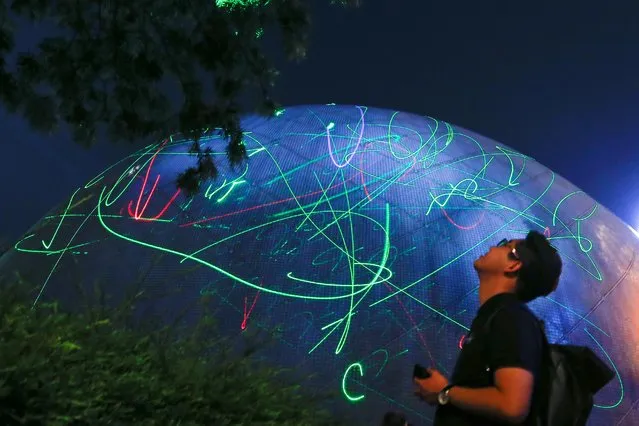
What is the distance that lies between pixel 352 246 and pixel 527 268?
15.6ft

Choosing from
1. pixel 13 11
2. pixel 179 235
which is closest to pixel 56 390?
pixel 13 11

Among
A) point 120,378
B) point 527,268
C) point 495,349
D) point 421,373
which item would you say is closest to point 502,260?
point 527,268

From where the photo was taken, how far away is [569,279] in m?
7.54

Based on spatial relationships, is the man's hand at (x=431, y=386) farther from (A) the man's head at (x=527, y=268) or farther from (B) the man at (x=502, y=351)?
(A) the man's head at (x=527, y=268)

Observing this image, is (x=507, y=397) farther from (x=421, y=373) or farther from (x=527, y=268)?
(x=527, y=268)

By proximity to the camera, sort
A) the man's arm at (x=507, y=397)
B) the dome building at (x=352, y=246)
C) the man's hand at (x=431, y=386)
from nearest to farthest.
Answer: the man's arm at (x=507, y=397) → the man's hand at (x=431, y=386) → the dome building at (x=352, y=246)

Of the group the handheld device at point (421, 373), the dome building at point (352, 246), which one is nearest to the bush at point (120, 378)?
the handheld device at point (421, 373)

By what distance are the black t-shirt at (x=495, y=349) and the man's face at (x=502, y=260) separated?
4.8 inches

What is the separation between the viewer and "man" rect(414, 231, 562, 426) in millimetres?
2002

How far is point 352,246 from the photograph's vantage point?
23.1 feet

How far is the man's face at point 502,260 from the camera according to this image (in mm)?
2352

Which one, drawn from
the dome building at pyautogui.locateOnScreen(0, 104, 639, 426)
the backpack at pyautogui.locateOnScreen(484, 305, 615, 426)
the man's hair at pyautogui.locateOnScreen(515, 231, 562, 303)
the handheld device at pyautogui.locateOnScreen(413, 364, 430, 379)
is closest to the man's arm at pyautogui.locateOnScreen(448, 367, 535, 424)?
the backpack at pyautogui.locateOnScreen(484, 305, 615, 426)

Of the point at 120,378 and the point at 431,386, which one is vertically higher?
the point at 431,386

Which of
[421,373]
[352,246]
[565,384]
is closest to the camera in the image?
[565,384]
